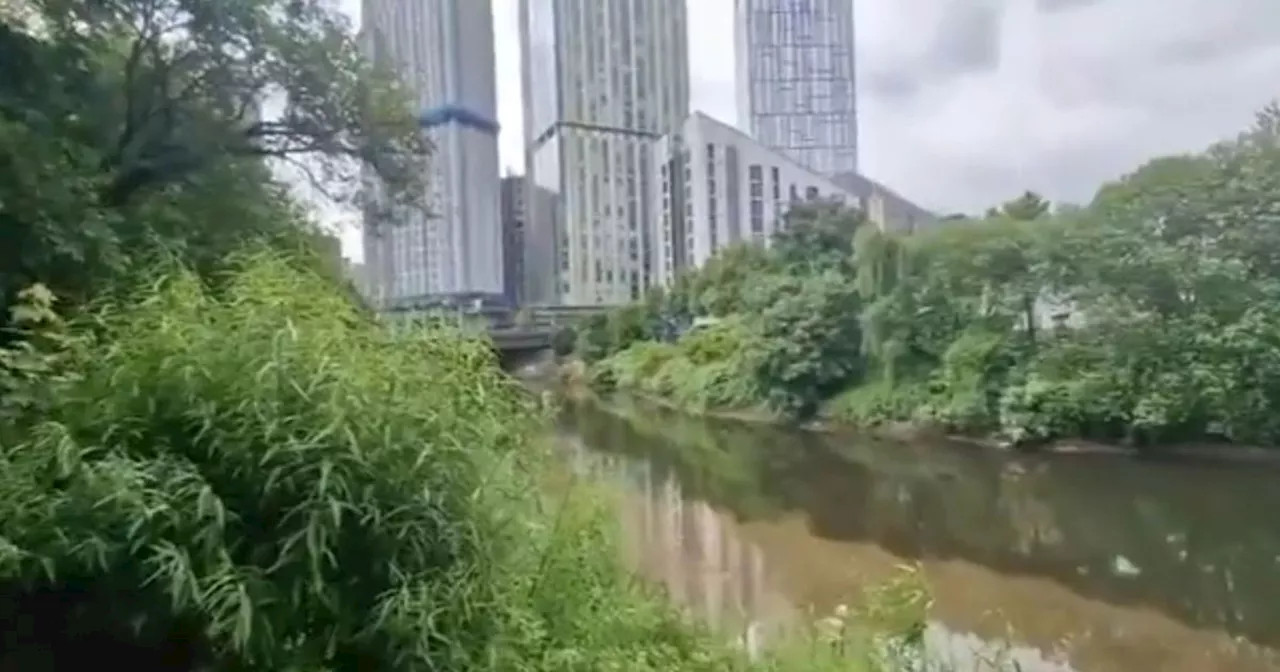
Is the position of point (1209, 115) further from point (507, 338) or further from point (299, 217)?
point (299, 217)

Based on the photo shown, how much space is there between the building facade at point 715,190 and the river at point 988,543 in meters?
1.69

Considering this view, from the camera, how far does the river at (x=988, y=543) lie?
3596 millimetres

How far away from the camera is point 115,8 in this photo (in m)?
2.94

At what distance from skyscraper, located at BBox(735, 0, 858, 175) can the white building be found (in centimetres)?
30

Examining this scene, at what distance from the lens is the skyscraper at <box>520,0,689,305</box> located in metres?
6.20

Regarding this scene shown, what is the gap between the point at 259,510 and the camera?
172cm

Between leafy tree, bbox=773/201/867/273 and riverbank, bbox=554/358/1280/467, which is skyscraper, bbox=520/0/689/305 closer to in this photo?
riverbank, bbox=554/358/1280/467

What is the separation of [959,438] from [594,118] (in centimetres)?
441

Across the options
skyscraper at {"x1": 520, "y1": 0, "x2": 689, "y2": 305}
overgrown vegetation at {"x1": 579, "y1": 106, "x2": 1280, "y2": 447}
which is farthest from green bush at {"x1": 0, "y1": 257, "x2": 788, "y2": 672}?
overgrown vegetation at {"x1": 579, "y1": 106, "x2": 1280, "y2": 447}

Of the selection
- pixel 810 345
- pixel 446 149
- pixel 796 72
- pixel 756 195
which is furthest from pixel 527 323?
pixel 810 345

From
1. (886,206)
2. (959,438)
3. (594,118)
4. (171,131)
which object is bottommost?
(959,438)

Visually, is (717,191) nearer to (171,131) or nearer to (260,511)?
(171,131)

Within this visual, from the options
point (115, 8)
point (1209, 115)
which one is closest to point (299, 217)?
point (115, 8)

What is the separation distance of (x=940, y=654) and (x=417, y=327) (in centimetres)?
200
